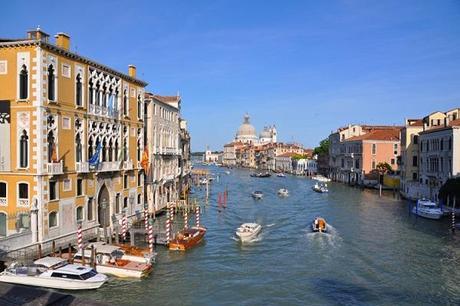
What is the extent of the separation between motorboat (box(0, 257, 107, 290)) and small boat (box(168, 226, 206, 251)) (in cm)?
605

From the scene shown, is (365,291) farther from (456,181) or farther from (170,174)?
(170,174)

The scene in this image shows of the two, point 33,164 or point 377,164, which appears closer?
point 33,164

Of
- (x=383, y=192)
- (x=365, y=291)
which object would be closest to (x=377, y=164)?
(x=383, y=192)

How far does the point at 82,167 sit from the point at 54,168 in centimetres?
215

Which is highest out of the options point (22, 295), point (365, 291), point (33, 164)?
point (33, 164)

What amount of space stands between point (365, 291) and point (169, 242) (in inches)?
383

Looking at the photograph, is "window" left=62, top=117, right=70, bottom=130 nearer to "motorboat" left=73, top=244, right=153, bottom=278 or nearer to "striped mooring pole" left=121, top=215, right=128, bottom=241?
"motorboat" left=73, top=244, right=153, bottom=278

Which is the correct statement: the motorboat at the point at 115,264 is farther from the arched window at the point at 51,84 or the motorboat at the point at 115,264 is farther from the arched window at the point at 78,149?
the arched window at the point at 51,84

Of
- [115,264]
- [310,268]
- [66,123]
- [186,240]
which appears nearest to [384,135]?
[186,240]

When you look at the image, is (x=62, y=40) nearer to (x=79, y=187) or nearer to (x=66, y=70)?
(x=66, y=70)

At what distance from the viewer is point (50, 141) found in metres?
18.5

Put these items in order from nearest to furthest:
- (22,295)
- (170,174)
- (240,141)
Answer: (22,295) → (170,174) → (240,141)

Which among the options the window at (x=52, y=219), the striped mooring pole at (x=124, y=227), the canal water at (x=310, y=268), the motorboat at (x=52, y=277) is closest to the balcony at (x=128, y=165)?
the striped mooring pole at (x=124, y=227)

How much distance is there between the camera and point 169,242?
72.6 feet
